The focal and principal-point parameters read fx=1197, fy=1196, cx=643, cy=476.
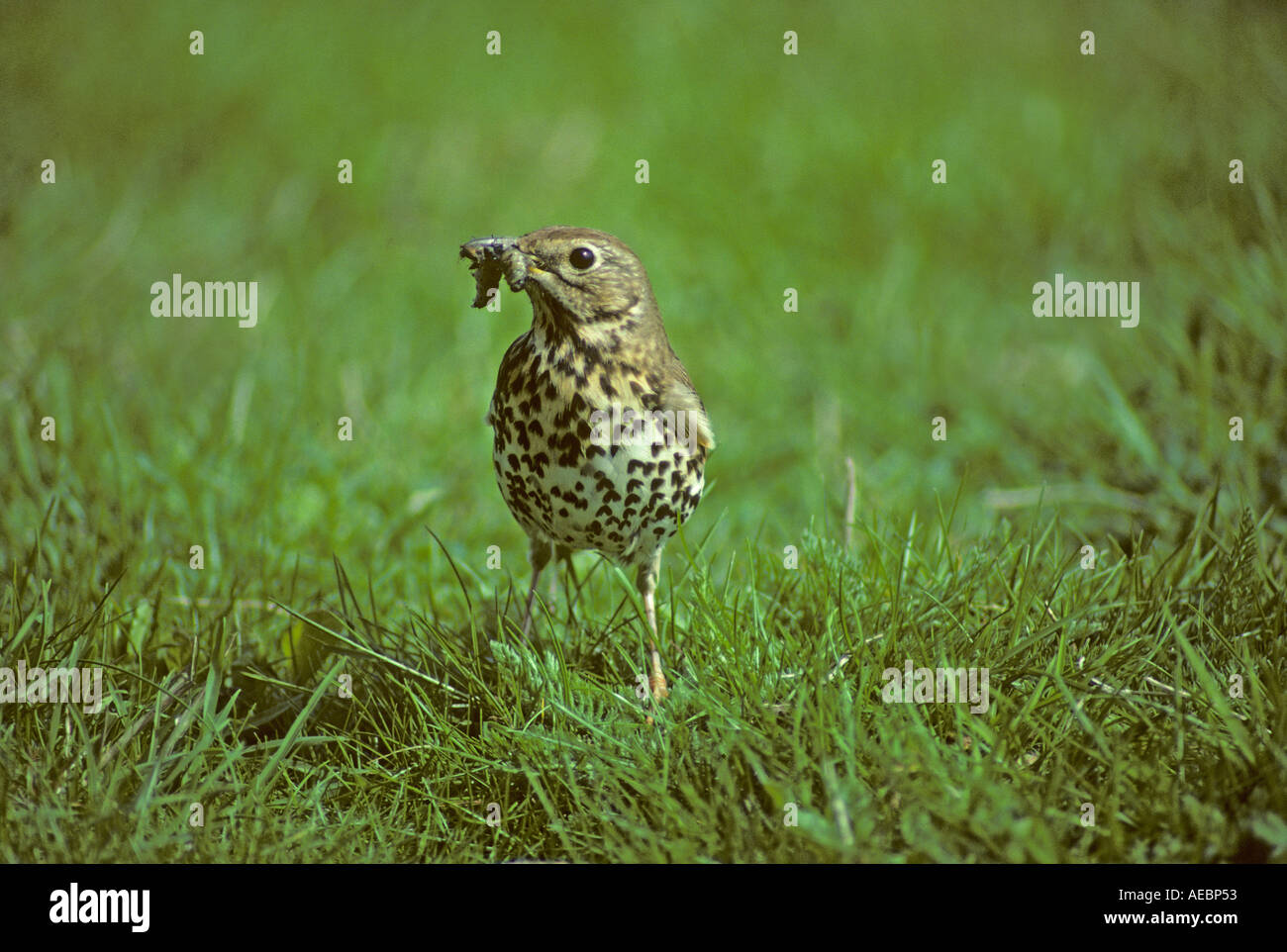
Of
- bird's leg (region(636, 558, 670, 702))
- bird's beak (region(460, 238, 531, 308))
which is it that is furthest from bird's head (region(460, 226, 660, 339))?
bird's leg (region(636, 558, 670, 702))

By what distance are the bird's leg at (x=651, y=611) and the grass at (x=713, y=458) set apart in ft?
0.27

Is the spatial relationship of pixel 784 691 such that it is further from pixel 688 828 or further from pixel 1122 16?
pixel 1122 16

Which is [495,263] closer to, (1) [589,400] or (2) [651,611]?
(1) [589,400]

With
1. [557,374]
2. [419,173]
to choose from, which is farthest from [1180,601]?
[419,173]

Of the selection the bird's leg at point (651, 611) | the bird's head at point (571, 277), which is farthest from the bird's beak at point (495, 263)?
the bird's leg at point (651, 611)

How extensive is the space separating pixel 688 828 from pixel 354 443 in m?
2.71

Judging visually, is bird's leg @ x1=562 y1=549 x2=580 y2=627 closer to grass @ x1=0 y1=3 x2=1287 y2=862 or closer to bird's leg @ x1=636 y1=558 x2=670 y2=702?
grass @ x1=0 y1=3 x2=1287 y2=862

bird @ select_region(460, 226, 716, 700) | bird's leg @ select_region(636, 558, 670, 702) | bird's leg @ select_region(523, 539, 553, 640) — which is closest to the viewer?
bird @ select_region(460, 226, 716, 700)

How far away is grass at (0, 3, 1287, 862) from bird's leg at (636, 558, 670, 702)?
Answer: 0.27ft

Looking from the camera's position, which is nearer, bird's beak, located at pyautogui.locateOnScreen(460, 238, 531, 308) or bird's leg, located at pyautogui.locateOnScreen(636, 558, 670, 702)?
bird's beak, located at pyautogui.locateOnScreen(460, 238, 531, 308)

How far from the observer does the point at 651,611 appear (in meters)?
3.19

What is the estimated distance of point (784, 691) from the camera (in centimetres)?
304

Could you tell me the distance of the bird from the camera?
2.79 meters

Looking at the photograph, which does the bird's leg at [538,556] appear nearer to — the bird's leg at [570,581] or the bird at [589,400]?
the bird's leg at [570,581]
